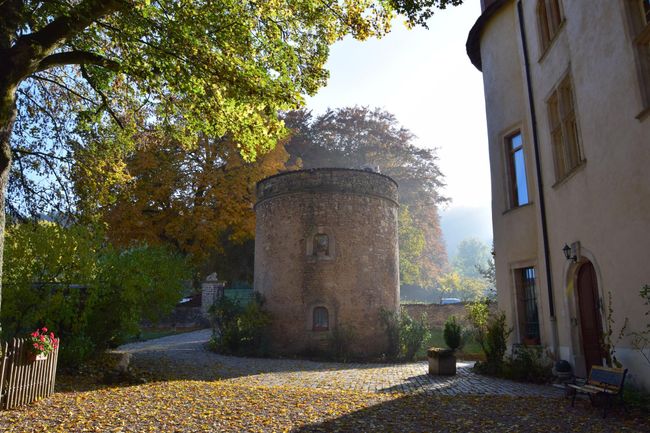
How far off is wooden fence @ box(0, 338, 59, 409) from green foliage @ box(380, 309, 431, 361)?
1080cm

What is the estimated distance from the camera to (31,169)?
36.1 ft

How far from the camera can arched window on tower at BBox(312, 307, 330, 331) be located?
53.0 feet

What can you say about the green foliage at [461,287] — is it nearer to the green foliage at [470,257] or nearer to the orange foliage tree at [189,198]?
the orange foliage tree at [189,198]

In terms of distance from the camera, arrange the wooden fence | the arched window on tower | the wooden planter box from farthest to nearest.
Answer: the arched window on tower → the wooden planter box → the wooden fence

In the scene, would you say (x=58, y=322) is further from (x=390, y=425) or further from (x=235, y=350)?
(x=390, y=425)

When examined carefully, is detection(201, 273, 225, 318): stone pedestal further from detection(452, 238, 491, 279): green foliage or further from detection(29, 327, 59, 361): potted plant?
detection(452, 238, 491, 279): green foliage

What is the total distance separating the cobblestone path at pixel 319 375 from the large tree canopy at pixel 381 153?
52.3ft

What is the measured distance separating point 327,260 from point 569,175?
8.93m

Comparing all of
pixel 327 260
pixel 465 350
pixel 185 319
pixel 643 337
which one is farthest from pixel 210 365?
pixel 185 319

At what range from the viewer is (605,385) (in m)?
6.73

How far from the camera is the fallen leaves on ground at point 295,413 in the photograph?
5926 mm

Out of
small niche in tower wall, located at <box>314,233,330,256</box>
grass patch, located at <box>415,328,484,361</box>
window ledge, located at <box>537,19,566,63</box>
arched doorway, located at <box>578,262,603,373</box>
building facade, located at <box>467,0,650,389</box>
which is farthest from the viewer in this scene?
grass patch, located at <box>415,328,484,361</box>

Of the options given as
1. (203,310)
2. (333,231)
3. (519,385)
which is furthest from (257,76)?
(203,310)

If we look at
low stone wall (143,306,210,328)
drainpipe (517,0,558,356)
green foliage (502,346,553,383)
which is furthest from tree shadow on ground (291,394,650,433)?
low stone wall (143,306,210,328)
